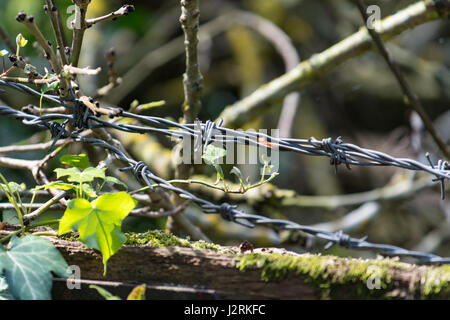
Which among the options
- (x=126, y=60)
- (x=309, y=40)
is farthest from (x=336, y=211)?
(x=126, y=60)

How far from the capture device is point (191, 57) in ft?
4.47

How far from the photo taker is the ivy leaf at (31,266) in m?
0.83

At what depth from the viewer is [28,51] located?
2.65 meters

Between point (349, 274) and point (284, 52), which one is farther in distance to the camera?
point (284, 52)

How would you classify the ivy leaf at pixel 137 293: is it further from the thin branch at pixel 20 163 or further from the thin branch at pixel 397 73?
the thin branch at pixel 397 73

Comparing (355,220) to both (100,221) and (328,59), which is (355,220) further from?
(100,221)

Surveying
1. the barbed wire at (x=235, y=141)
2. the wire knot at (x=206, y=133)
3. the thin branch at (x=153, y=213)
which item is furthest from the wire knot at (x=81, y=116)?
the thin branch at (x=153, y=213)

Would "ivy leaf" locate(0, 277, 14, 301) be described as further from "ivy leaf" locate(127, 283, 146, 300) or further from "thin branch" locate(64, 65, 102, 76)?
"thin branch" locate(64, 65, 102, 76)

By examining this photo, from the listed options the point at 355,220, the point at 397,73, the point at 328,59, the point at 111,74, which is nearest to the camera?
the point at 111,74

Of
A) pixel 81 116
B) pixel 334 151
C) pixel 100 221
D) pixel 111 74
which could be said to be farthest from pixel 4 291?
pixel 111 74

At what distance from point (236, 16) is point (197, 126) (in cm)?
227

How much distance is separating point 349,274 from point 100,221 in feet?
1.54

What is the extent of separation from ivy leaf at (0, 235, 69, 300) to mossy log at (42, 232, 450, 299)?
0.06m

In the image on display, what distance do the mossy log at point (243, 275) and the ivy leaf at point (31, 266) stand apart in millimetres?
64
